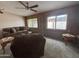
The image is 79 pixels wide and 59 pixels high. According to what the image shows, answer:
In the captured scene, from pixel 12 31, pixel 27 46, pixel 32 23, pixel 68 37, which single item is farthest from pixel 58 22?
pixel 12 31

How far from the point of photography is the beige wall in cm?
187

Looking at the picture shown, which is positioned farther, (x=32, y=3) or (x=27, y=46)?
(x=32, y=3)

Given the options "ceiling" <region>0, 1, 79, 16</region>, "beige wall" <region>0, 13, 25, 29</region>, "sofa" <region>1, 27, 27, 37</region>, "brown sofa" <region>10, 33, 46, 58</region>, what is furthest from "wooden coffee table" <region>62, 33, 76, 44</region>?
Result: "beige wall" <region>0, 13, 25, 29</region>

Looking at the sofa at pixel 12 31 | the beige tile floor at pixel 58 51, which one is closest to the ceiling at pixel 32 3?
the sofa at pixel 12 31

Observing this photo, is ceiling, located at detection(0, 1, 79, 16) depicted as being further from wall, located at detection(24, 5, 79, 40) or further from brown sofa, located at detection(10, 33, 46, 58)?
brown sofa, located at detection(10, 33, 46, 58)

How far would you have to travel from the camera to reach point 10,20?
201 centimetres

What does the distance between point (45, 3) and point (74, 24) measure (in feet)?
3.33

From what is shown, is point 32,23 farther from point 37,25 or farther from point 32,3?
point 32,3

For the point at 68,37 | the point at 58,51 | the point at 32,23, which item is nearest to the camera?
the point at 68,37

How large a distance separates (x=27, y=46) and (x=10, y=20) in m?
0.89

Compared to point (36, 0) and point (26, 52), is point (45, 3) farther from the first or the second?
point (26, 52)

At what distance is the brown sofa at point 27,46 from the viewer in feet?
5.88

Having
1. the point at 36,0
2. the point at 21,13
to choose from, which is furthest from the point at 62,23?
the point at 21,13

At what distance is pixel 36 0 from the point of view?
1.95 metres
